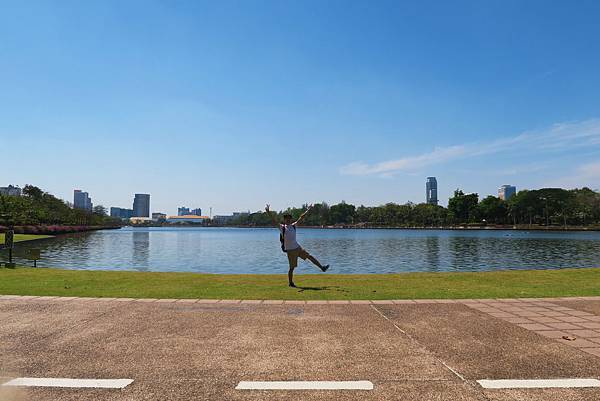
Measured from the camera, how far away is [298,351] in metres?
5.78

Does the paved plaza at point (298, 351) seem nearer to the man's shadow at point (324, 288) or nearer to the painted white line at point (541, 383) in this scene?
the painted white line at point (541, 383)

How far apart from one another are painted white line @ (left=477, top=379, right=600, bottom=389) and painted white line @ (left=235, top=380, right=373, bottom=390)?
Result: 138 centimetres

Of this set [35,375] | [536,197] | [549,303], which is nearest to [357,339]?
[35,375]

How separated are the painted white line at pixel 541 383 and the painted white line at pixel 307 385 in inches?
54.5

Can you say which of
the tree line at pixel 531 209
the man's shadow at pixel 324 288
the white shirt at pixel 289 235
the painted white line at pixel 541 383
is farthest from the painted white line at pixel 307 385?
the tree line at pixel 531 209

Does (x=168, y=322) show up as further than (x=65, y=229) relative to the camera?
No

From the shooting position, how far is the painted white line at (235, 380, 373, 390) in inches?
175

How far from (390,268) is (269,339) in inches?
980

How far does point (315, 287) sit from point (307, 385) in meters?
8.25

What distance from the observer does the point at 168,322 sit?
745 cm

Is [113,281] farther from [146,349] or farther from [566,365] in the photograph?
[566,365]

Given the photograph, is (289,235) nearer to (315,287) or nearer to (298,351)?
(315,287)

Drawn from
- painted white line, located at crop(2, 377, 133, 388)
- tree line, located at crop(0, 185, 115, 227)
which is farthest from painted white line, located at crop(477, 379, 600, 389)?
tree line, located at crop(0, 185, 115, 227)

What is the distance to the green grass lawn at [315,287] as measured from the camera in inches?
416
